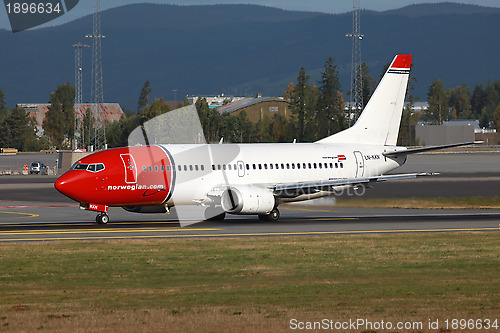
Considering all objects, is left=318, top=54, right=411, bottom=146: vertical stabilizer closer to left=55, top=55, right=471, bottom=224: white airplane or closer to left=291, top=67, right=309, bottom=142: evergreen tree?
left=55, top=55, right=471, bottom=224: white airplane

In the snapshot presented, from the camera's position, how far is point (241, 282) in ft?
80.3

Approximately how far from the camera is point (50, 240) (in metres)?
34.6

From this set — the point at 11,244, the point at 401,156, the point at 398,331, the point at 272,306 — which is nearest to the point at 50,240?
the point at 11,244

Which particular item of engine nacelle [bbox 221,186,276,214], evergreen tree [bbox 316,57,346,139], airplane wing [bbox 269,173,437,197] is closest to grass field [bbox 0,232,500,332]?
engine nacelle [bbox 221,186,276,214]

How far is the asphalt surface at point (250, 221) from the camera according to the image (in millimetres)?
37969

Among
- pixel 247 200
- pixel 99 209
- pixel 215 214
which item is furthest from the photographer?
pixel 215 214

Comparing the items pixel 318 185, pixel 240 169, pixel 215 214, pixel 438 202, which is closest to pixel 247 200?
pixel 240 169

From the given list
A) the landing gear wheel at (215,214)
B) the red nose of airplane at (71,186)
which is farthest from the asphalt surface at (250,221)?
the red nose of airplane at (71,186)

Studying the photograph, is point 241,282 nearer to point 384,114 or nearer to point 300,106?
point 384,114

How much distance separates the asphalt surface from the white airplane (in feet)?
4.29

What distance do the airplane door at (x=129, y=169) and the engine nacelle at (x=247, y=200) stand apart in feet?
16.9

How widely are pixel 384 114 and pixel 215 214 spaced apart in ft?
44.8

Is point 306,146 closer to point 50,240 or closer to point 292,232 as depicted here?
point 292,232

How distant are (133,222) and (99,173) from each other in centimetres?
502
